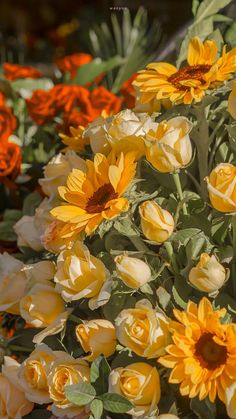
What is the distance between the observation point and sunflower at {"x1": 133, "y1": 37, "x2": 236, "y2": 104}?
29.0 inches

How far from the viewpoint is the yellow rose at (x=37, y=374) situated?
70 cm

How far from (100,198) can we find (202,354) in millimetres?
166

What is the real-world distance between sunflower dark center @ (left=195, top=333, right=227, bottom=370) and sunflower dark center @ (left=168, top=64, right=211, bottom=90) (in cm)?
24

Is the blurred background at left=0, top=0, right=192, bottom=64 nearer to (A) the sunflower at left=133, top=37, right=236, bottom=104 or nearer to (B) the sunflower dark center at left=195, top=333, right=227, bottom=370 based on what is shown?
(A) the sunflower at left=133, top=37, right=236, bottom=104

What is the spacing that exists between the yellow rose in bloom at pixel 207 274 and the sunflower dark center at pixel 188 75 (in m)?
0.18

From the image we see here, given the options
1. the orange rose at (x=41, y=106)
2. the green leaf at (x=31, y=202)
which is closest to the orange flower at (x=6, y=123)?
the orange rose at (x=41, y=106)

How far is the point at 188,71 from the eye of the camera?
776mm

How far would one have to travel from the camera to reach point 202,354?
61cm

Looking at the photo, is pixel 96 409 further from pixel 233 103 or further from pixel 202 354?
pixel 233 103

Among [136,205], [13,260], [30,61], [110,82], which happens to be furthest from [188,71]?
[30,61]

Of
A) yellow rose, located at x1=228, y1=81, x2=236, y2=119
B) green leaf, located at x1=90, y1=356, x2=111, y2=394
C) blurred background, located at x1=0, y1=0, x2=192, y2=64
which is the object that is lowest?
blurred background, located at x1=0, y1=0, x2=192, y2=64

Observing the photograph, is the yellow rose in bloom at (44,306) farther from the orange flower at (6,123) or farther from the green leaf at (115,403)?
the orange flower at (6,123)

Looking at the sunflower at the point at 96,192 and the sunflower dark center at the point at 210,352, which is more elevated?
the sunflower at the point at 96,192

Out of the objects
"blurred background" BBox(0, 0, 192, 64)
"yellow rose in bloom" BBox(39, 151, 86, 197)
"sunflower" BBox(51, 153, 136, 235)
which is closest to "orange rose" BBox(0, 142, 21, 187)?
"yellow rose in bloom" BBox(39, 151, 86, 197)
